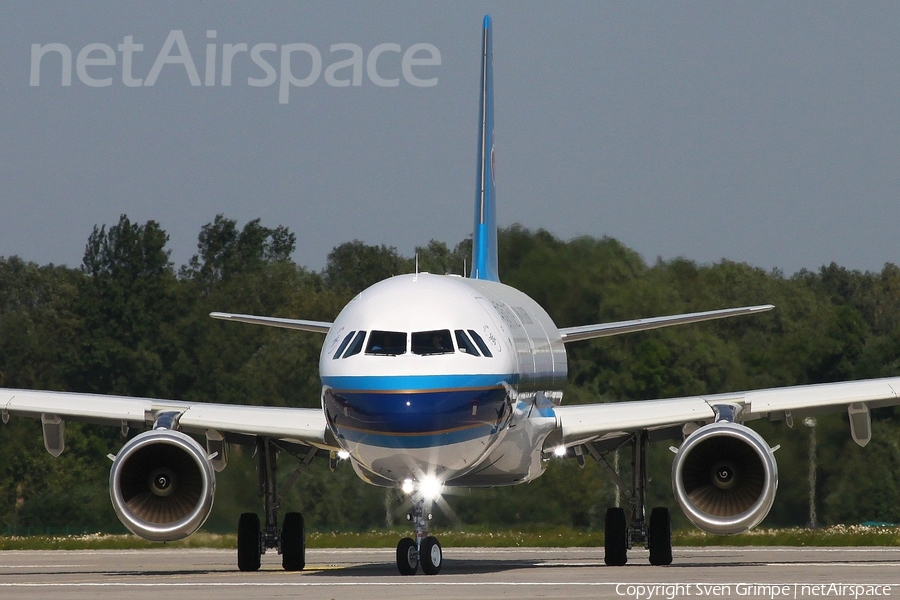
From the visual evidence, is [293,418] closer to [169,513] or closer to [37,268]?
[169,513]

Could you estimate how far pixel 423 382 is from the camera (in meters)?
15.9

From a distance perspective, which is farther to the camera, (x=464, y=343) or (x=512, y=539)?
(x=512, y=539)

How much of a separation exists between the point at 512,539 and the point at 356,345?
13618 mm

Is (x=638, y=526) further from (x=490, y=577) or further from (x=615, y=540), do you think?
(x=490, y=577)

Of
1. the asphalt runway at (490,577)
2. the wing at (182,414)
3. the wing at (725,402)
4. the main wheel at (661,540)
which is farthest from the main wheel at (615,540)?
the wing at (182,414)

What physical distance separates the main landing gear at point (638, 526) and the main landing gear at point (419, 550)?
4.45 m

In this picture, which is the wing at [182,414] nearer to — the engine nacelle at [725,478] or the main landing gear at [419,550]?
the main landing gear at [419,550]

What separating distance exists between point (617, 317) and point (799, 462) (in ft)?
32.2

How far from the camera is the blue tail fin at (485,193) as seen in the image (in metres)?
25.4
